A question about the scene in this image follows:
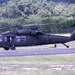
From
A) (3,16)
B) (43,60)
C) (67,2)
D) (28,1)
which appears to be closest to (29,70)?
(43,60)

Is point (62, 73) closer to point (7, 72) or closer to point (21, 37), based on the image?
point (7, 72)

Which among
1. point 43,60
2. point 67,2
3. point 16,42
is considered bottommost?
point 67,2

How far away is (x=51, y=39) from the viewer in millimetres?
33531

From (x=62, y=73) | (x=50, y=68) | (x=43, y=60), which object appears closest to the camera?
(x=62, y=73)

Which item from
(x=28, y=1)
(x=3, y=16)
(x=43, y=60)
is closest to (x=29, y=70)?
(x=43, y=60)

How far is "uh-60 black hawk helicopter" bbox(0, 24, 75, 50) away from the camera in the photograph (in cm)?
3334

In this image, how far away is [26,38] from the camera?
33906 millimetres

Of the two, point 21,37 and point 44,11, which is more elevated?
point 21,37

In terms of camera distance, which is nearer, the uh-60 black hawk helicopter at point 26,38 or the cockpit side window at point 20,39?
the uh-60 black hawk helicopter at point 26,38

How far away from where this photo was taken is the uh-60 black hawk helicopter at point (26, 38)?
33344 mm

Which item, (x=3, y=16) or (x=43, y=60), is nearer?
(x=43, y=60)

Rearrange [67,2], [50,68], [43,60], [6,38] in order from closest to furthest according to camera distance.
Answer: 1. [50,68]
2. [43,60]
3. [6,38]
4. [67,2]

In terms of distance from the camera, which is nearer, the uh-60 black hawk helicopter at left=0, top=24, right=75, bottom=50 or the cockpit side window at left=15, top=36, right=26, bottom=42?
the uh-60 black hawk helicopter at left=0, top=24, right=75, bottom=50

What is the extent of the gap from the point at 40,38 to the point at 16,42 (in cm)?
220
